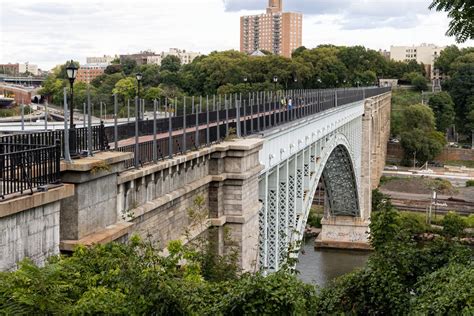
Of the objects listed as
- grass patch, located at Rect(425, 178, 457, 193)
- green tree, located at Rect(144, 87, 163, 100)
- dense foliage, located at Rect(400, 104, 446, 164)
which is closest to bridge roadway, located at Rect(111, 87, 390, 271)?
green tree, located at Rect(144, 87, 163, 100)

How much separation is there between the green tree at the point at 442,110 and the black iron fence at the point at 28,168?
107016 mm

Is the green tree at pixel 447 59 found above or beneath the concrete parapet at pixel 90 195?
above

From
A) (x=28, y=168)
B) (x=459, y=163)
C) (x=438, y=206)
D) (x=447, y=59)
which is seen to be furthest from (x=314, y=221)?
(x=447, y=59)

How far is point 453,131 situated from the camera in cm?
11912

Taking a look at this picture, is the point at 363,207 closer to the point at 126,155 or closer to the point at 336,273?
the point at 336,273

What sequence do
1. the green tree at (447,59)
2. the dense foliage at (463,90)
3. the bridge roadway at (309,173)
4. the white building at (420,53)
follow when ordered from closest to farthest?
the bridge roadway at (309,173) < the dense foliage at (463,90) < the green tree at (447,59) < the white building at (420,53)

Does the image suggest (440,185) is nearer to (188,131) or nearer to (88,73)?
(188,131)

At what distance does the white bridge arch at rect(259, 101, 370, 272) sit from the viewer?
22047 mm

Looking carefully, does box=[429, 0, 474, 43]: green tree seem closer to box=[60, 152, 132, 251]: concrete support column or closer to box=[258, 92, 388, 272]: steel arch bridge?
box=[258, 92, 388, 272]: steel arch bridge

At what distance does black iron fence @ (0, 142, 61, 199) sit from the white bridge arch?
145 inches

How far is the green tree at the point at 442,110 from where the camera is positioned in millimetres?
111062

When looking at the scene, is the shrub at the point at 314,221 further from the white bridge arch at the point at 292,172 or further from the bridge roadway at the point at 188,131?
the bridge roadway at the point at 188,131

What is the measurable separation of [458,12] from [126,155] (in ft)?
21.1

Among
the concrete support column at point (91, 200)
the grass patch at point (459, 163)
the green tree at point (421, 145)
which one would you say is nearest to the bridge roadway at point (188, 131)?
the concrete support column at point (91, 200)
